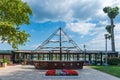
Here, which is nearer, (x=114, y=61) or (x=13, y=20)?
(x=13, y=20)

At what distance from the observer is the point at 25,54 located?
47.8 meters

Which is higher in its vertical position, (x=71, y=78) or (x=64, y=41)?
(x=64, y=41)

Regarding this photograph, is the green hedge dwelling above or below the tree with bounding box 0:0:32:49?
below

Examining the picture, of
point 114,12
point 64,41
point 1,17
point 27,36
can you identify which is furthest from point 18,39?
point 114,12

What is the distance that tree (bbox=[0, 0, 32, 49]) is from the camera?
17.0 metres

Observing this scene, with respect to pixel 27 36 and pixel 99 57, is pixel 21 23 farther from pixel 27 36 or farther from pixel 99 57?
pixel 99 57

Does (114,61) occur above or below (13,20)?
below

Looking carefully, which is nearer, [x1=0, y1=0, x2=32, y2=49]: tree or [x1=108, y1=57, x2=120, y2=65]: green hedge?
[x1=0, y1=0, x2=32, y2=49]: tree

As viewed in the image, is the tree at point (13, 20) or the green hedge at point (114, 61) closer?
the tree at point (13, 20)

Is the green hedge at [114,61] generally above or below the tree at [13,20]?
below

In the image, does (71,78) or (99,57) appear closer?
(71,78)

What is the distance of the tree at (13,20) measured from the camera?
17.0 meters

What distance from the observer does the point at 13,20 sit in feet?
58.7

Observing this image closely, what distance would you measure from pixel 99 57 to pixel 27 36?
3054 cm
